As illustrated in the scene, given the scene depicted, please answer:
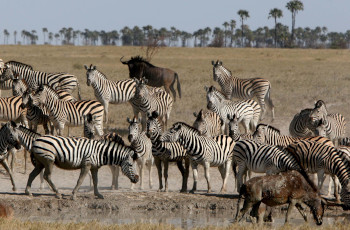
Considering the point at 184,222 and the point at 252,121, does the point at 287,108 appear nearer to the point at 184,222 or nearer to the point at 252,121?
the point at 252,121

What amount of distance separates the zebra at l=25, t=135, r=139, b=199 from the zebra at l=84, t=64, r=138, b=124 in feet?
20.9

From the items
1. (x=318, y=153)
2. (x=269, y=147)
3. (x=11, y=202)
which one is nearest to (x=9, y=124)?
(x=11, y=202)

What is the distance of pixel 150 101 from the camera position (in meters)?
17.9

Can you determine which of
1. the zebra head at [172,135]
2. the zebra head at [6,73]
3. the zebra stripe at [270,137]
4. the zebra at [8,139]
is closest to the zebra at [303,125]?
the zebra stripe at [270,137]

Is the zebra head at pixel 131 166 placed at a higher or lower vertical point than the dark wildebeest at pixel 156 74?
lower

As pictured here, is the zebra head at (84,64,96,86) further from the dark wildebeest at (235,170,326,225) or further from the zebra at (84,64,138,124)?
the dark wildebeest at (235,170,326,225)

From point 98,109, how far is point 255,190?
282 inches

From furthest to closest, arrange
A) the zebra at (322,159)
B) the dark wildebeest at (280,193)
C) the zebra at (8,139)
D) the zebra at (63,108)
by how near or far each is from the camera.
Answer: the zebra at (63,108), the zebra at (8,139), the zebra at (322,159), the dark wildebeest at (280,193)

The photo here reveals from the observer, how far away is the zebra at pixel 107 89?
18.4m

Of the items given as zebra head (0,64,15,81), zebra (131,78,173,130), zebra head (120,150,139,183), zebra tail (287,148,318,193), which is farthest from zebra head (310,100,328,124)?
zebra head (0,64,15,81)

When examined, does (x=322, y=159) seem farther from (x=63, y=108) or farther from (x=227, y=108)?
(x=63, y=108)

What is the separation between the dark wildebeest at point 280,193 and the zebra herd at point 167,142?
2.32ft

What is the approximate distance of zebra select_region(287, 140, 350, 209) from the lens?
11.6m

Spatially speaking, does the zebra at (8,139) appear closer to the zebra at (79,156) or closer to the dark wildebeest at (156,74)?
the zebra at (79,156)
